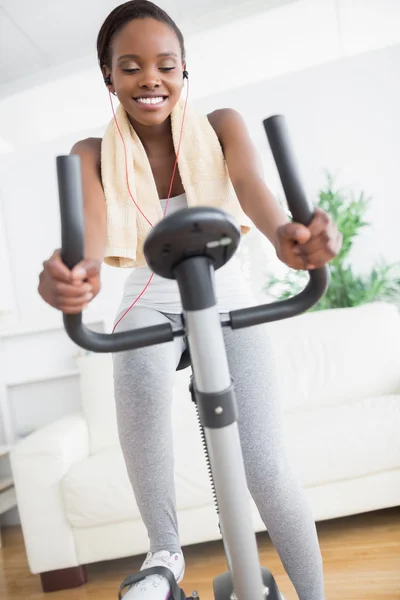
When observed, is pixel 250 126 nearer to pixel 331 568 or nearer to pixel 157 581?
pixel 331 568

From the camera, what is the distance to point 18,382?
12.7 feet

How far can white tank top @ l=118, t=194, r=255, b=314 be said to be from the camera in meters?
1.14

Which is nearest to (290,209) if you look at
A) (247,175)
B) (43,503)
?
(247,175)

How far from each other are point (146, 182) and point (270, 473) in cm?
60

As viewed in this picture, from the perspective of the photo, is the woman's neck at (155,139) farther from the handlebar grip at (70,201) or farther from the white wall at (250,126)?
the white wall at (250,126)

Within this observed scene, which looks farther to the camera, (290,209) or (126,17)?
(126,17)

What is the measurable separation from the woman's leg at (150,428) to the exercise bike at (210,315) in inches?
12.1

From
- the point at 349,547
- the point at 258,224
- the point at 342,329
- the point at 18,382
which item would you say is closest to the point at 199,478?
the point at 349,547

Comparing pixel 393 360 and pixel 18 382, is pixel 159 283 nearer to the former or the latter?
pixel 393 360

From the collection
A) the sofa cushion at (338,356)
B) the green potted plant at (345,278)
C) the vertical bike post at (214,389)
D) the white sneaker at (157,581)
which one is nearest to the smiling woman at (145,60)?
the vertical bike post at (214,389)

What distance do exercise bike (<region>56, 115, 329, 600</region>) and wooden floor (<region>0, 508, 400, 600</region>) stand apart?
1.36 metres

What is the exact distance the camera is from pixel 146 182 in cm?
113

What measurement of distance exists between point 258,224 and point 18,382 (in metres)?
3.25

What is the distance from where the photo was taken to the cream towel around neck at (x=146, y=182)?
3.55 feet
